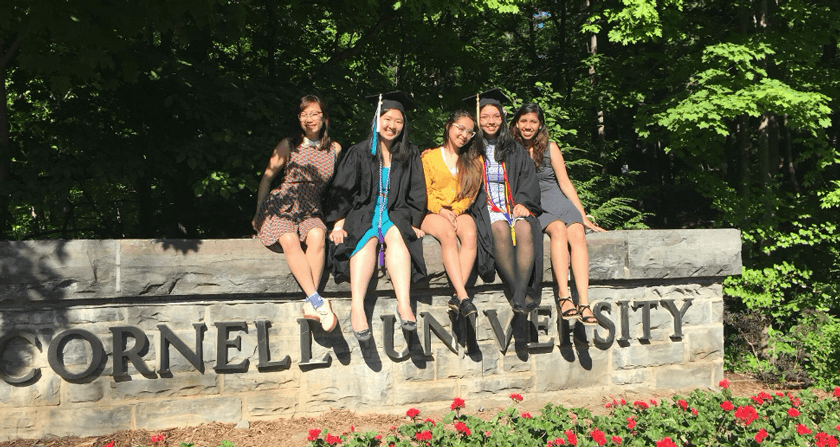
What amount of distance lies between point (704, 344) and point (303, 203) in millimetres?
3399

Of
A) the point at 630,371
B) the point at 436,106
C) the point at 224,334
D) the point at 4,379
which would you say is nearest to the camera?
the point at 4,379

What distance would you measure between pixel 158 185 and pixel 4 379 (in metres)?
2.68

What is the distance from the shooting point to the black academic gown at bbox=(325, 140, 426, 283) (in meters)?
4.61

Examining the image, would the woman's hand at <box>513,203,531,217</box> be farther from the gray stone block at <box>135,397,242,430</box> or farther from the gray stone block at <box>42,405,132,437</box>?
the gray stone block at <box>42,405,132,437</box>

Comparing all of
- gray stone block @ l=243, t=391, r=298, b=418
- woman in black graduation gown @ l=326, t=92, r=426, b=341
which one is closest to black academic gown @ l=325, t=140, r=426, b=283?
woman in black graduation gown @ l=326, t=92, r=426, b=341

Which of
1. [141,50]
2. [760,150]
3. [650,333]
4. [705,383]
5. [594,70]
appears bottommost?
[705,383]

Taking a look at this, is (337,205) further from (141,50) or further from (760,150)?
(760,150)

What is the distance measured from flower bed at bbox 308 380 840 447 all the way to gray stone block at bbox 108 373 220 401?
0.92 metres

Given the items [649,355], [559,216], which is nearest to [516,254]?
[559,216]

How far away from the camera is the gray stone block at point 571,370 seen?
5121mm

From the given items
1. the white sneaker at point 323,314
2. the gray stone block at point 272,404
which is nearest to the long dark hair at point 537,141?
the white sneaker at point 323,314

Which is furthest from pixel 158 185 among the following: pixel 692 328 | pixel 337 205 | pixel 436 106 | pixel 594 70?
pixel 594 70

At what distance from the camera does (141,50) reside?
19.5 feet

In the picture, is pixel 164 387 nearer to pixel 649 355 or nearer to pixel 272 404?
pixel 272 404
